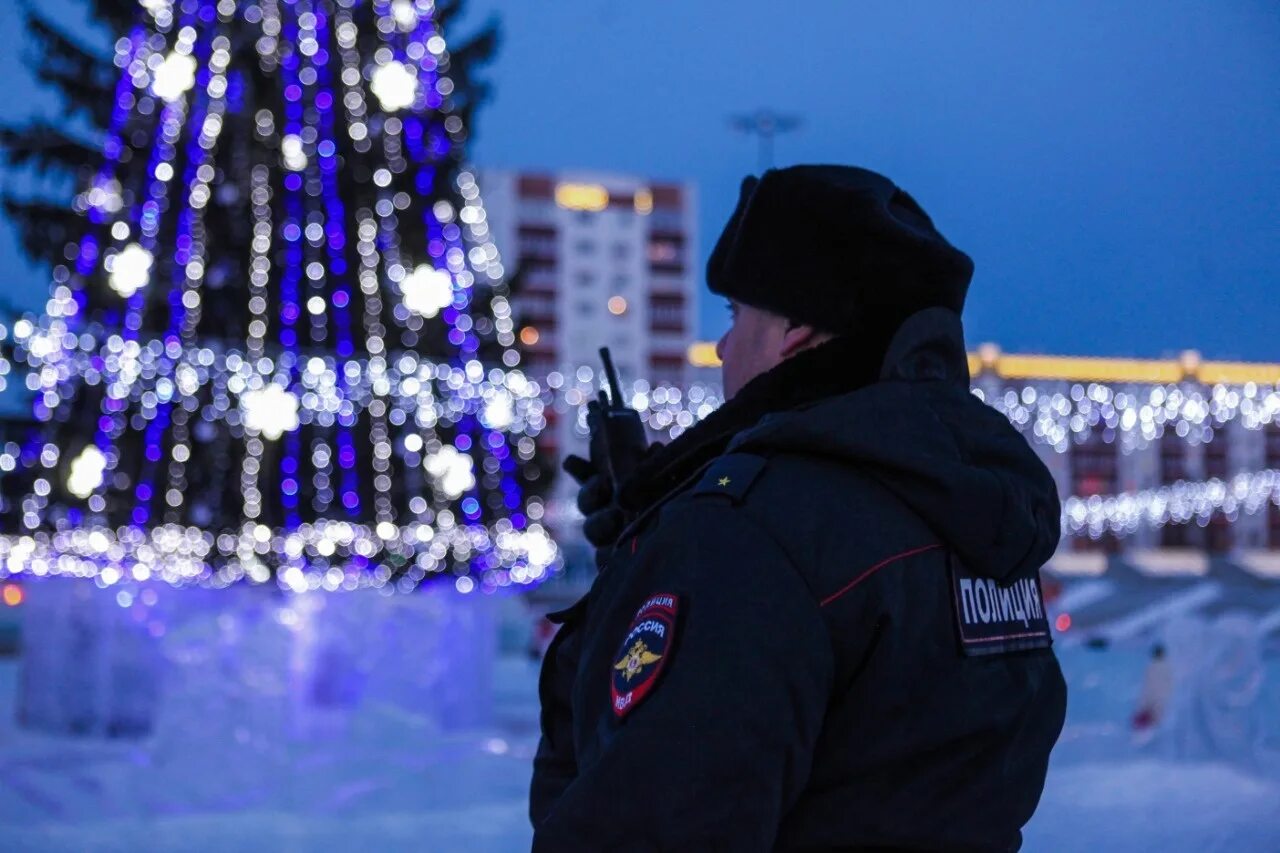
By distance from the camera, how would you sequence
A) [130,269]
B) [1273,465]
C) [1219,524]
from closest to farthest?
1. [130,269]
2. [1273,465]
3. [1219,524]

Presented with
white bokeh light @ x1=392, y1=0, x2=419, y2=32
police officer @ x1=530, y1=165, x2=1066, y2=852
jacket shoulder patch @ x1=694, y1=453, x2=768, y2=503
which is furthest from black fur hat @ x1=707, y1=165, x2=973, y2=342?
white bokeh light @ x1=392, y1=0, x2=419, y2=32

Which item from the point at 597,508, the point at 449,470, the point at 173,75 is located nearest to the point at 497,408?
the point at 449,470

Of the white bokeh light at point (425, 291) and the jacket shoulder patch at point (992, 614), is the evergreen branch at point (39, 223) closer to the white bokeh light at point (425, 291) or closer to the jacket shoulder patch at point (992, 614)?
the white bokeh light at point (425, 291)

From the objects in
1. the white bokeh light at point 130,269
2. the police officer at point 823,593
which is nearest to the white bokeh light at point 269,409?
the white bokeh light at point 130,269

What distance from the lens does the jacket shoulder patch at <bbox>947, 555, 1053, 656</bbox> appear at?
1.37 m

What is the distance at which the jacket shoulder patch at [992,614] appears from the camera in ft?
4.48

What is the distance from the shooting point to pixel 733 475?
1.27 meters

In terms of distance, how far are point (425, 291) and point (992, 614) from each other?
29.6 feet

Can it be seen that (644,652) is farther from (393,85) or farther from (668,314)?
(668,314)

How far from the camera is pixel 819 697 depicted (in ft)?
3.96

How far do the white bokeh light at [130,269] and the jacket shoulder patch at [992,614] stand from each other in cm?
942

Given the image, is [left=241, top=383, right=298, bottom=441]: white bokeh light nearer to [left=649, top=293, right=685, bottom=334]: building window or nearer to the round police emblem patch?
the round police emblem patch

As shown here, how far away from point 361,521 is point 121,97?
3.84m

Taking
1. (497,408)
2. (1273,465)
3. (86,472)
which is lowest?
(86,472)
